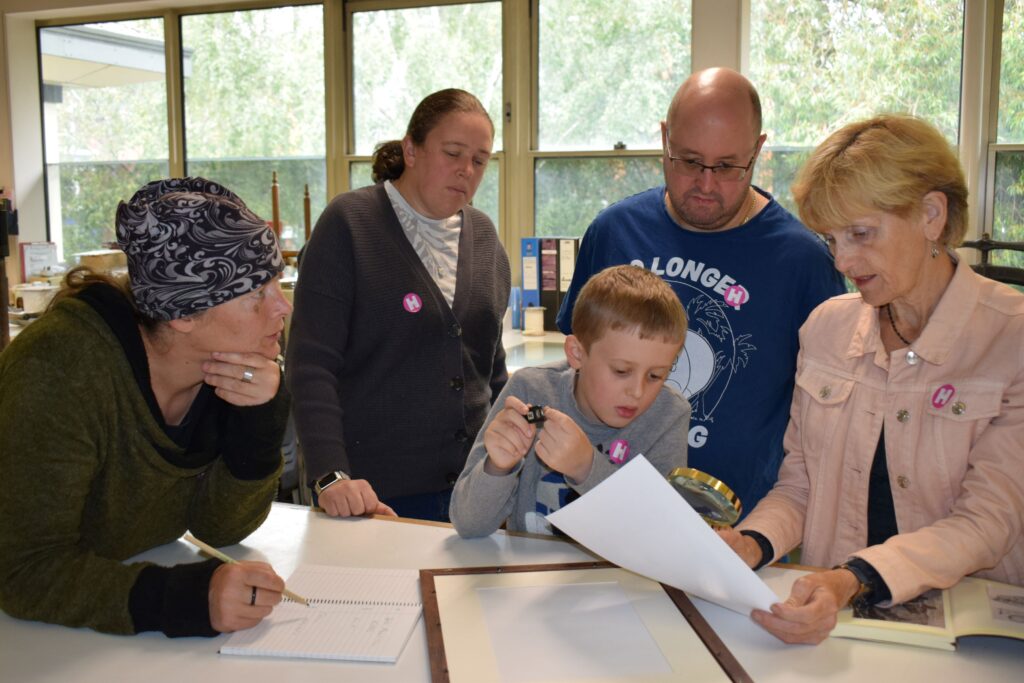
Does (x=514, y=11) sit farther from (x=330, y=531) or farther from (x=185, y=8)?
(x=330, y=531)

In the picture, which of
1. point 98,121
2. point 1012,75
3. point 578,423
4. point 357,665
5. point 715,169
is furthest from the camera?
point 98,121

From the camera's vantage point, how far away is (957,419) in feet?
4.68

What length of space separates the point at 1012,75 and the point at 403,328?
329 centimetres

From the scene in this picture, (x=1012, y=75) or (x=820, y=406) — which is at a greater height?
(x=1012, y=75)

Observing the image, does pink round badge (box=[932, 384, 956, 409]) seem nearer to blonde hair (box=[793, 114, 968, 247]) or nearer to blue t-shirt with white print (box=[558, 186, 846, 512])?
blonde hair (box=[793, 114, 968, 247])

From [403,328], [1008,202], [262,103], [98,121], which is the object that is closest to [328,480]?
[403,328]

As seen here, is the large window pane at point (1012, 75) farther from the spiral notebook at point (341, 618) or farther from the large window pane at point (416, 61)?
the spiral notebook at point (341, 618)

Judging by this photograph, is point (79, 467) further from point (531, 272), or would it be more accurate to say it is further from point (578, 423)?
point (531, 272)

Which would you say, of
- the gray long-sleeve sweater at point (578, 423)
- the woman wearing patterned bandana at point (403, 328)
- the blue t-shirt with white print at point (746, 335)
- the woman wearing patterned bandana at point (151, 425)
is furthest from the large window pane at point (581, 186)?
the woman wearing patterned bandana at point (151, 425)

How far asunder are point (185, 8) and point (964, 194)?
16.6 ft

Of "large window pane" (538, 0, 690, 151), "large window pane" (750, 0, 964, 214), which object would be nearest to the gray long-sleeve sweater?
"large window pane" (750, 0, 964, 214)

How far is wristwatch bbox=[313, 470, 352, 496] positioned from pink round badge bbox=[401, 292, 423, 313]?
442mm

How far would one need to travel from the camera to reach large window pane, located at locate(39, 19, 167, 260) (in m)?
5.59

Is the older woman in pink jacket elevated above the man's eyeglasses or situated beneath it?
situated beneath
